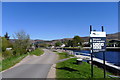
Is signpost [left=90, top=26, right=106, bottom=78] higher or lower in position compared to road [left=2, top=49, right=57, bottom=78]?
higher

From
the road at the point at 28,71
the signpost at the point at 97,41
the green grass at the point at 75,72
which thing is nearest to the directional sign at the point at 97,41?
the signpost at the point at 97,41

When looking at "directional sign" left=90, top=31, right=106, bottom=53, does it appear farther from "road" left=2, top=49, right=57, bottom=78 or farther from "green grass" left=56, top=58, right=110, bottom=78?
"road" left=2, top=49, right=57, bottom=78

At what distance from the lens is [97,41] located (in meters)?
8.77

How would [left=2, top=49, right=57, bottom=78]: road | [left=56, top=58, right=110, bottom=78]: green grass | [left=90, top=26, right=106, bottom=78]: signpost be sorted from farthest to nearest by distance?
[left=2, top=49, right=57, bottom=78]: road → [left=56, top=58, right=110, bottom=78]: green grass → [left=90, top=26, right=106, bottom=78]: signpost

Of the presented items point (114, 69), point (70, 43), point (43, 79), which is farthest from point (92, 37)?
point (70, 43)

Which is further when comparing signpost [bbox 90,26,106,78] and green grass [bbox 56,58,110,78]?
green grass [bbox 56,58,110,78]

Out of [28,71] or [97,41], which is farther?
[28,71]

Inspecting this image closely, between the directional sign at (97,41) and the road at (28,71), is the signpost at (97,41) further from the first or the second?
the road at (28,71)

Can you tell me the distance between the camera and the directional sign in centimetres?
867

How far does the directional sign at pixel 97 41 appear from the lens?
867 centimetres

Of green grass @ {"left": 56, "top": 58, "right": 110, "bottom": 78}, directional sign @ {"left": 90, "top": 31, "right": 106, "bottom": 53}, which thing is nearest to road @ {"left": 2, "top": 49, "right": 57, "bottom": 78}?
green grass @ {"left": 56, "top": 58, "right": 110, "bottom": 78}

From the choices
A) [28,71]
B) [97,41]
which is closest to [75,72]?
[97,41]

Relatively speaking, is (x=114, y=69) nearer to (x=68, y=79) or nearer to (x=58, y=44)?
(x=68, y=79)

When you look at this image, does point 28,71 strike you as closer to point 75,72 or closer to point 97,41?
point 75,72
